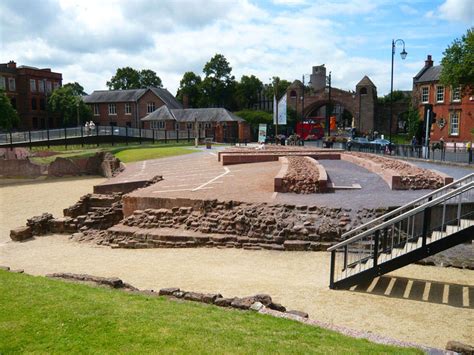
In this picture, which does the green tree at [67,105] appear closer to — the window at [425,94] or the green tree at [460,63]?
the window at [425,94]

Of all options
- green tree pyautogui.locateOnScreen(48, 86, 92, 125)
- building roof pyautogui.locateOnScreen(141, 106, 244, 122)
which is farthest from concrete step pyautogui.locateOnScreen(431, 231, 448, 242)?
green tree pyautogui.locateOnScreen(48, 86, 92, 125)

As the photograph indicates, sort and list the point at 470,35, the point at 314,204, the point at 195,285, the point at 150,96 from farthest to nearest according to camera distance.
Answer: the point at 150,96 < the point at 470,35 < the point at 314,204 < the point at 195,285

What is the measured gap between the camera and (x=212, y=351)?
228 inches

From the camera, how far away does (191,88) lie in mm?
88188

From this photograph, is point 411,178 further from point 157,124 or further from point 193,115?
point 157,124

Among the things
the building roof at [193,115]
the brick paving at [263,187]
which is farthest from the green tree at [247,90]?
the brick paving at [263,187]

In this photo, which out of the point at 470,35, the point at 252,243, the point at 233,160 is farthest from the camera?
the point at 470,35

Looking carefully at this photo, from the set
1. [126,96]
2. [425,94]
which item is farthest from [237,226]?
[126,96]

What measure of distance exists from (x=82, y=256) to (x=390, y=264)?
9254 mm

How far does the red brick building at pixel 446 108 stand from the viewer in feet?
155

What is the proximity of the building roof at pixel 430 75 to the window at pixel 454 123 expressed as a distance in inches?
225

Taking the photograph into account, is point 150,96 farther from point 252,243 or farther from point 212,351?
point 212,351

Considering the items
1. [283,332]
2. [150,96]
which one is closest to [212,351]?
[283,332]

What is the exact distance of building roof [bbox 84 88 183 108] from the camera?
7481 centimetres
